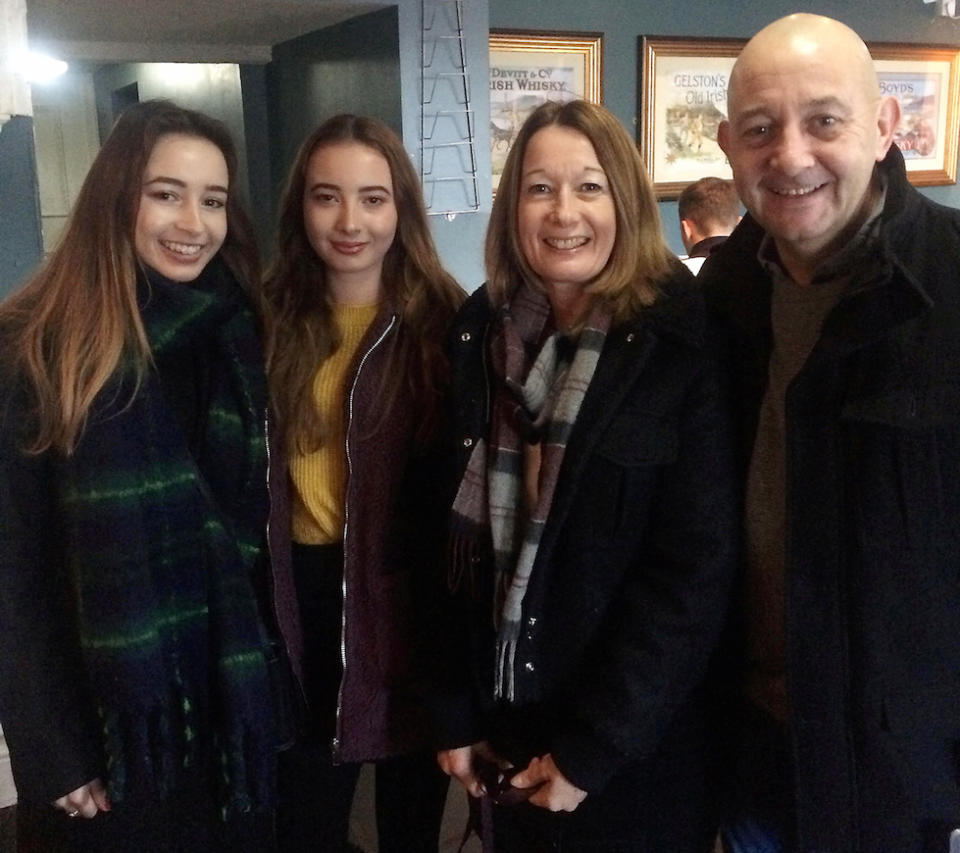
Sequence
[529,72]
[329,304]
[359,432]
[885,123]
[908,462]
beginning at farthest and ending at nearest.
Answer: [529,72] < [329,304] < [359,432] < [885,123] < [908,462]

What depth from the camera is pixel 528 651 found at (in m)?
1.18

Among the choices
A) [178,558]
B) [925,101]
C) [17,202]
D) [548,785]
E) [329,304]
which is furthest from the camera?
[925,101]

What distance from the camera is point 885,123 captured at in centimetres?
108

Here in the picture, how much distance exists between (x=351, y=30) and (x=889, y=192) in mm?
2334

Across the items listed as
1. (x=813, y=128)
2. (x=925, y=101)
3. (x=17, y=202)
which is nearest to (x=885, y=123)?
(x=813, y=128)

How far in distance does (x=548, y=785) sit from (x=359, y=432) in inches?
21.3

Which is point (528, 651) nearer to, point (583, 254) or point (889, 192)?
point (583, 254)

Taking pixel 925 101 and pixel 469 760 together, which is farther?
pixel 925 101

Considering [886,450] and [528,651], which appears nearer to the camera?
[886,450]

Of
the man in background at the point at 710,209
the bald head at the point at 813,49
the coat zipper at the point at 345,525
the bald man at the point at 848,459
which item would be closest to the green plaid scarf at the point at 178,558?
the coat zipper at the point at 345,525

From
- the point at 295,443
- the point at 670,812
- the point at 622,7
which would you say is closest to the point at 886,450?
the point at 670,812

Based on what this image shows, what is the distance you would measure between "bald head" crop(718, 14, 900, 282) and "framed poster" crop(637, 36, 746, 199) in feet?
9.32

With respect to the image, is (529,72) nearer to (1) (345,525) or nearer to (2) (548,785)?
(1) (345,525)

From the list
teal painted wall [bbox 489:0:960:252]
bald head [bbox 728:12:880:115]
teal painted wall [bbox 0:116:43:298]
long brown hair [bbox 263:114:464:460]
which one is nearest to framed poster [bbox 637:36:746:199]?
teal painted wall [bbox 489:0:960:252]
